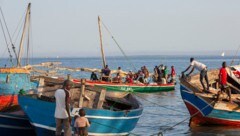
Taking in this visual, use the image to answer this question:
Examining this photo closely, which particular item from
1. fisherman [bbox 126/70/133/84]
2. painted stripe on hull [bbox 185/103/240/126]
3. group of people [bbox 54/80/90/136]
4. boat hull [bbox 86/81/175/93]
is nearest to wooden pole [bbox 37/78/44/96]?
group of people [bbox 54/80/90/136]

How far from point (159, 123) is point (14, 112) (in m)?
8.58

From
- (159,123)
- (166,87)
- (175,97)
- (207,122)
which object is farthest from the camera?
(166,87)

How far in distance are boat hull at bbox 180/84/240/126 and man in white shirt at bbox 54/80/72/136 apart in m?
7.99

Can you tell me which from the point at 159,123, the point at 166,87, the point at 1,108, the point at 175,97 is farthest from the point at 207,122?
the point at 166,87

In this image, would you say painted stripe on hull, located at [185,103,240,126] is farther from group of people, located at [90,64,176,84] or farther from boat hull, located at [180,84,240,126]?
group of people, located at [90,64,176,84]

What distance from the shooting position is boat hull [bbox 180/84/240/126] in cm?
2052

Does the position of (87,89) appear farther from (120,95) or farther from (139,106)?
(120,95)

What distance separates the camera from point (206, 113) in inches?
817

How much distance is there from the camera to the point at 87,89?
53.5ft

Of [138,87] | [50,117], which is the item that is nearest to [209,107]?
[50,117]

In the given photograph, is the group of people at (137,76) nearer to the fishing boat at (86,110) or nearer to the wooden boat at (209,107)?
the wooden boat at (209,107)

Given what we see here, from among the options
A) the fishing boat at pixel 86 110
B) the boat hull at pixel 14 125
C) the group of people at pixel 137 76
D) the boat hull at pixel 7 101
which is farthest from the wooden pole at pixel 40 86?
the group of people at pixel 137 76

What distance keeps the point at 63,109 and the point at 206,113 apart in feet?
28.7

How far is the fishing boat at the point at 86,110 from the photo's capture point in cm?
1520
